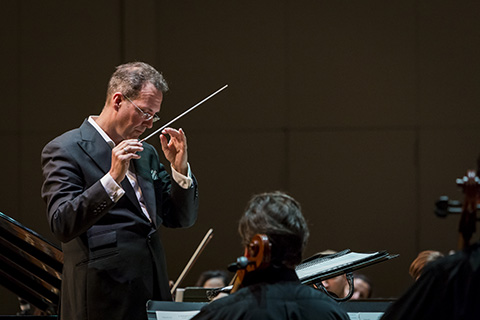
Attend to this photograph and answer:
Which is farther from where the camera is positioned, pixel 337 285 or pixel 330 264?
pixel 337 285

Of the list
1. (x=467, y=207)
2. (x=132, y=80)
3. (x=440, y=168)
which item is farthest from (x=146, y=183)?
(x=440, y=168)

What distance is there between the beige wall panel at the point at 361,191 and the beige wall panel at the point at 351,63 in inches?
6.1

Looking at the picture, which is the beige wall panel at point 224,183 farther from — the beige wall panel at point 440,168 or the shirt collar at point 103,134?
the shirt collar at point 103,134

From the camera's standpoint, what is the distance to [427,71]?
5680mm

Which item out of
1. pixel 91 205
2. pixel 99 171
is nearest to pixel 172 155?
pixel 99 171

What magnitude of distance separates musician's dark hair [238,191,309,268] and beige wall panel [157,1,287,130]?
13.2ft

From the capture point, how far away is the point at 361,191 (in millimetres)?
5723

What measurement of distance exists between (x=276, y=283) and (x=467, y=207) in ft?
1.68

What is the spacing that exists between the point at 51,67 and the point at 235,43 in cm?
153

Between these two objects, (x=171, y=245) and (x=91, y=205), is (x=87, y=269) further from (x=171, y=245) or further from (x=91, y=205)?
(x=171, y=245)

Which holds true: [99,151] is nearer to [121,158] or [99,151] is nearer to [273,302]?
[121,158]

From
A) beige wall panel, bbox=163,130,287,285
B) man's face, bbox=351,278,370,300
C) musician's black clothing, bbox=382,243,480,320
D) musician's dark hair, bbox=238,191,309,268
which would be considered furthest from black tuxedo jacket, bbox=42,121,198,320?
beige wall panel, bbox=163,130,287,285

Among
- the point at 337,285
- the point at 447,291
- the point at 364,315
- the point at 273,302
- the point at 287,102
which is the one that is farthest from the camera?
the point at 287,102

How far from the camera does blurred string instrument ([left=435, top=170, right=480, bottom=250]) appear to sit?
1461 millimetres
